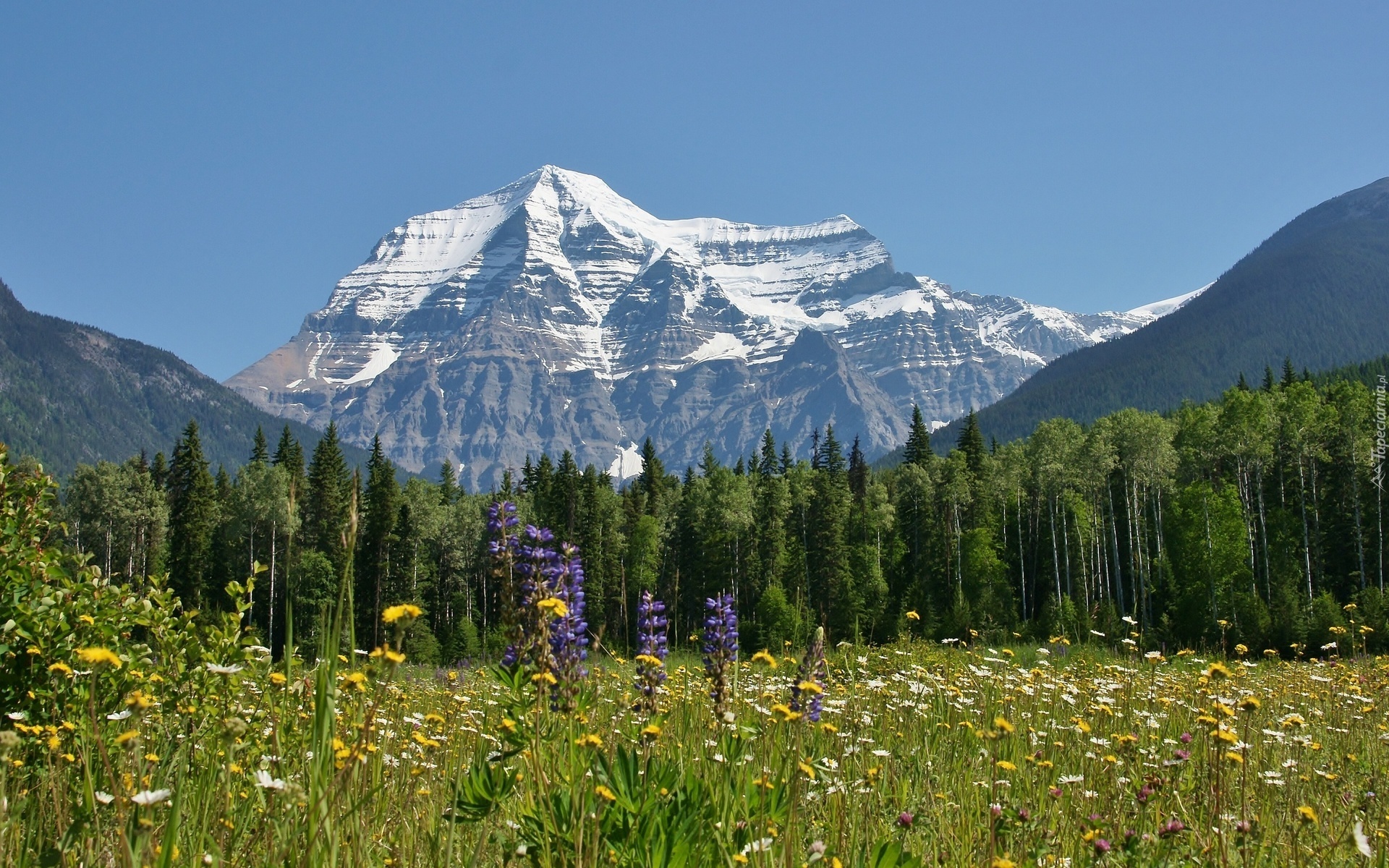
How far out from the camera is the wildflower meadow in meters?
3.27

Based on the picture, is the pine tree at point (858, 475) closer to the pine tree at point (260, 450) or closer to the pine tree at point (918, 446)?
the pine tree at point (918, 446)

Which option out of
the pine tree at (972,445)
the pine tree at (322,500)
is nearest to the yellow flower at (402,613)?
the pine tree at (322,500)

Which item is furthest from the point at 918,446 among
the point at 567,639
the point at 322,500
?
the point at 567,639

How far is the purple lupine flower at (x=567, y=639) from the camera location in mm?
4598

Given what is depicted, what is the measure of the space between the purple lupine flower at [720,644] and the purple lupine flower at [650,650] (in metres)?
0.30

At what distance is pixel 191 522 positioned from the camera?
66.6 m

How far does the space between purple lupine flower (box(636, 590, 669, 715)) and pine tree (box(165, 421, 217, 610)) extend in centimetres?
6650

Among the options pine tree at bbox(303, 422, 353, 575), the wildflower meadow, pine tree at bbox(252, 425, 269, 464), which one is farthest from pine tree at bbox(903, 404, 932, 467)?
the wildflower meadow

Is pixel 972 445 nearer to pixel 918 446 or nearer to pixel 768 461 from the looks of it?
pixel 918 446

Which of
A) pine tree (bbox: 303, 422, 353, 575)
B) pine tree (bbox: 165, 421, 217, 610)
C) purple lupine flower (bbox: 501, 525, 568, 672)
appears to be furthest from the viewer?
pine tree (bbox: 303, 422, 353, 575)

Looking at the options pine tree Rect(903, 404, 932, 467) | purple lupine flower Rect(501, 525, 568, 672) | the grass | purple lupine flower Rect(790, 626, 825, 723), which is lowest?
the grass

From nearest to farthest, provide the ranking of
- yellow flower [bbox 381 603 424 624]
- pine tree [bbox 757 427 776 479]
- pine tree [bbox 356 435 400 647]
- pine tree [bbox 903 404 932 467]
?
yellow flower [bbox 381 603 424 624] → pine tree [bbox 356 435 400 647] → pine tree [bbox 903 404 932 467] → pine tree [bbox 757 427 776 479]

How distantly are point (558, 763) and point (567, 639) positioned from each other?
97 centimetres

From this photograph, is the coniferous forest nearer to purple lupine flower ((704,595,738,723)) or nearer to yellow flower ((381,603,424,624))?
purple lupine flower ((704,595,738,723))
